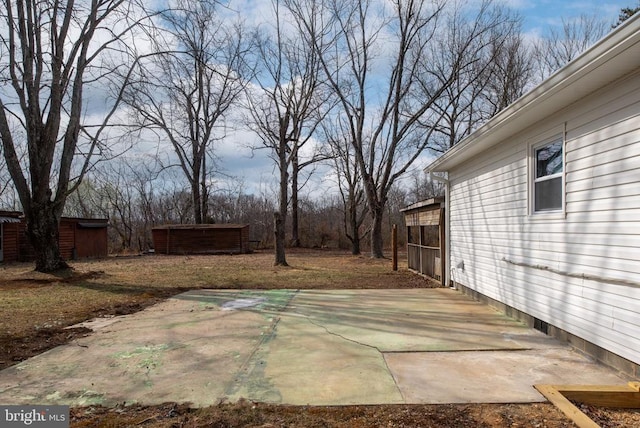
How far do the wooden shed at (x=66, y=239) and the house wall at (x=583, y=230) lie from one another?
2006cm

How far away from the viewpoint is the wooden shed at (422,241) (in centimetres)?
1016

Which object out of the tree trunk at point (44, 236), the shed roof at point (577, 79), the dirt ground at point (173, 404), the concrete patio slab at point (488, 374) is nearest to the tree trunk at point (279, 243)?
the dirt ground at point (173, 404)

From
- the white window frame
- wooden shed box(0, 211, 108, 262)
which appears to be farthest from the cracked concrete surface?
wooden shed box(0, 211, 108, 262)

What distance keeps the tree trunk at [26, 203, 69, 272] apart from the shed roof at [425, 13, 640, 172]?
11.7 meters

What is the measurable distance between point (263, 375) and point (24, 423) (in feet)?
5.95

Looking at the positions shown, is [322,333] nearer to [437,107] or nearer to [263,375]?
[263,375]

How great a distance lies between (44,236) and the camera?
12.0 metres

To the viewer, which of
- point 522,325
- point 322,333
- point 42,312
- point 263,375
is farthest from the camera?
point 42,312

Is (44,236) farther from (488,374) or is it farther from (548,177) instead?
(548,177)

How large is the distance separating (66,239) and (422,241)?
17.3 m

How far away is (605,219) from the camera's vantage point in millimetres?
4133

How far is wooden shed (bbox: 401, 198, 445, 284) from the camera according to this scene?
10156 millimetres

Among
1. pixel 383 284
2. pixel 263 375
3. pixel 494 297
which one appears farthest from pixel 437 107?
pixel 263 375

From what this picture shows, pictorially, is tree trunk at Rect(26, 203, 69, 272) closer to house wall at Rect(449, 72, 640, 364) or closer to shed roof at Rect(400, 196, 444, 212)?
shed roof at Rect(400, 196, 444, 212)
